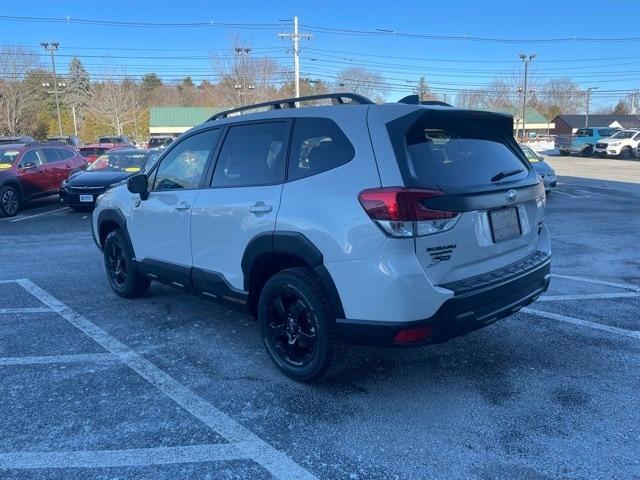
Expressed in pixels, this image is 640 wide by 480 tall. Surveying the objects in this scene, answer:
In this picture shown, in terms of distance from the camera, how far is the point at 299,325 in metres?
3.56

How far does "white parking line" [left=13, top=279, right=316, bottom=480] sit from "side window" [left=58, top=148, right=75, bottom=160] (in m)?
11.0

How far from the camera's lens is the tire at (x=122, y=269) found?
538 centimetres

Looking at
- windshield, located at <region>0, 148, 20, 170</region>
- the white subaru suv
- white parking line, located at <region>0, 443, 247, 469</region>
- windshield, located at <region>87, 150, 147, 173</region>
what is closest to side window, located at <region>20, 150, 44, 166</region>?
windshield, located at <region>0, 148, 20, 170</region>

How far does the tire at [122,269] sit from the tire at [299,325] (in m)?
2.17

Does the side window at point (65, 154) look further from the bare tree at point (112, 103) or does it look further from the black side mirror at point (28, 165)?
the bare tree at point (112, 103)

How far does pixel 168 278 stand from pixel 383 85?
6182cm

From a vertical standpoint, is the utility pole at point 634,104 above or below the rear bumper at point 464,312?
above

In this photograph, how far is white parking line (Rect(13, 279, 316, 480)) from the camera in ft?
9.04

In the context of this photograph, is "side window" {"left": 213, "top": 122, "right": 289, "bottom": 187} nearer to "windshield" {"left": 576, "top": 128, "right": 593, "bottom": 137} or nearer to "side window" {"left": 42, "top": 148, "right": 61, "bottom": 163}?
"side window" {"left": 42, "top": 148, "right": 61, "bottom": 163}

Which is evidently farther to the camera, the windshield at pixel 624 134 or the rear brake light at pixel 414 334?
the windshield at pixel 624 134

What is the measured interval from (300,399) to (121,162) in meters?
11.7

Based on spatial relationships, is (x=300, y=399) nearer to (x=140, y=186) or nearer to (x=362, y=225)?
(x=362, y=225)

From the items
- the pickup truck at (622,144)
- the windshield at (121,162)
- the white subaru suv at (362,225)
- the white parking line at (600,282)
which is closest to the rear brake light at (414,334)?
the white subaru suv at (362,225)

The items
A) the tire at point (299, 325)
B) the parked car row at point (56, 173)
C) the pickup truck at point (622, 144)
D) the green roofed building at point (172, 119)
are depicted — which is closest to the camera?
the tire at point (299, 325)
